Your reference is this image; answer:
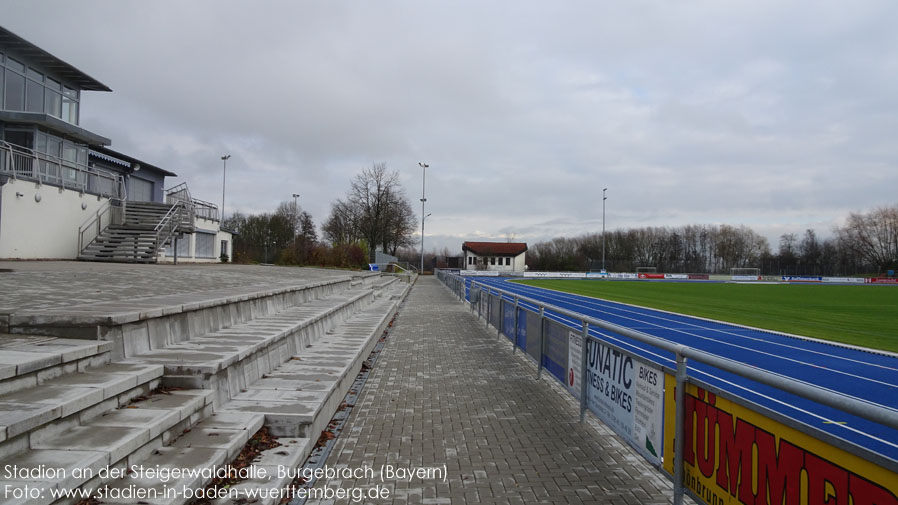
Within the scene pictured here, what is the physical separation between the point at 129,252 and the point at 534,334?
695 inches

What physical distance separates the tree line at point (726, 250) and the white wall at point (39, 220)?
249ft

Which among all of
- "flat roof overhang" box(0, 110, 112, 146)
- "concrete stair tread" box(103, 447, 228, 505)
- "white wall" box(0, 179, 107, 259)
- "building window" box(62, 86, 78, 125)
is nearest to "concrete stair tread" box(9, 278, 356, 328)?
"concrete stair tread" box(103, 447, 228, 505)

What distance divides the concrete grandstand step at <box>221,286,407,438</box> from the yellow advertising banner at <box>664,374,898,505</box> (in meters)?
3.29

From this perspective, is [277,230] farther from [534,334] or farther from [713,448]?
[713,448]

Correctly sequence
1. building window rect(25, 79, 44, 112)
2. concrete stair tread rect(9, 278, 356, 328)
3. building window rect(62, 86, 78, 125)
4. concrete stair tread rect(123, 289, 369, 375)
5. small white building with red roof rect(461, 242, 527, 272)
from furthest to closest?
small white building with red roof rect(461, 242, 527, 272), building window rect(62, 86, 78, 125), building window rect(25, 79, 44, 112), concrete stair tread rect(123, 289, 369, 375), concrete stair tread rect(9, 278, 356, 328)

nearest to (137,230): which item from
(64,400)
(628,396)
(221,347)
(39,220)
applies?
(39,220)

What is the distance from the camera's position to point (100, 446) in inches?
123

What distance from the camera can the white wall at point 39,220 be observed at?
640 inches

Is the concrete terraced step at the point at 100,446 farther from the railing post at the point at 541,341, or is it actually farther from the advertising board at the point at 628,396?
the railing post at the point at 541,341

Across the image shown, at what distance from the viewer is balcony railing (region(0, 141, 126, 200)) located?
1700 centimetres

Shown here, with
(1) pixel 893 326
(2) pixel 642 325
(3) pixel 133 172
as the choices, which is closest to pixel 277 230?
(3) pixel 133 172

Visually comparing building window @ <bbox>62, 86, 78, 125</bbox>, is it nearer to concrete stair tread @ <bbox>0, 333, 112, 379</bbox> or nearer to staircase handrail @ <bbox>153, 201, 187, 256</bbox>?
staircase handrail @ <bbox>153, 201, 187, 256</bbox>

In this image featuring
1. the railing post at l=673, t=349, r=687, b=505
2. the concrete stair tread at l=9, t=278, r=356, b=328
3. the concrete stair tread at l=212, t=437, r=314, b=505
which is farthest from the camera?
the concrete stair tread at l=9, t=278, r=356, b=328

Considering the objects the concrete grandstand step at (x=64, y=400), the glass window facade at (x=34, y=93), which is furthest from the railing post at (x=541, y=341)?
the glass window facade at (x=34, y=93)
